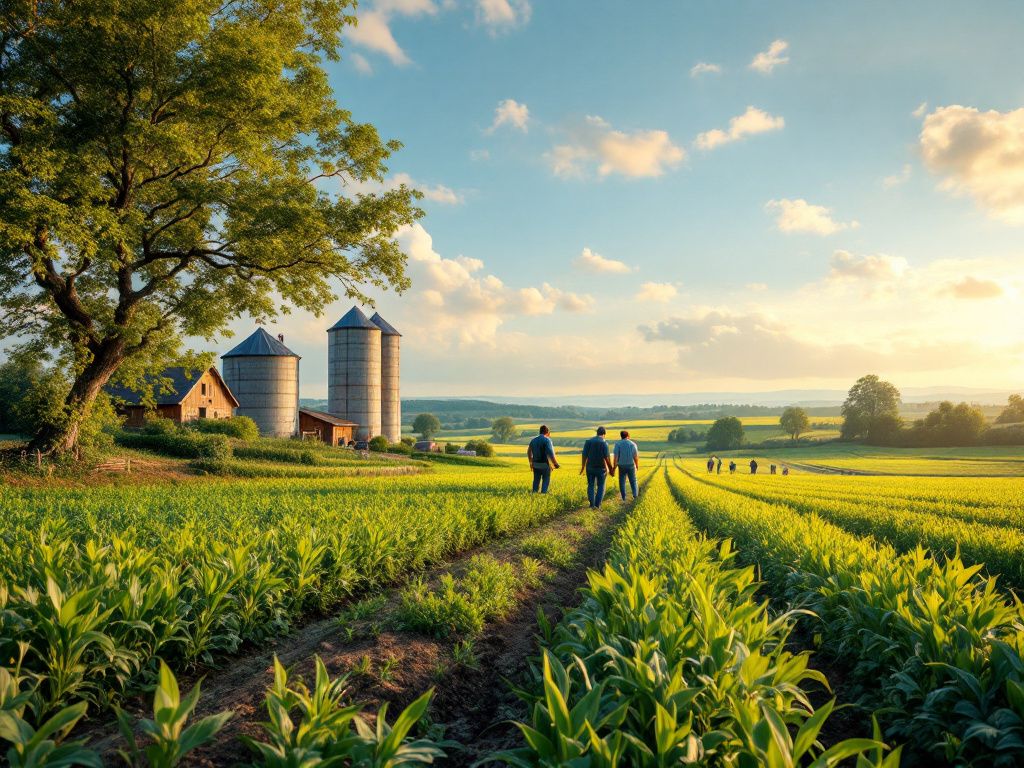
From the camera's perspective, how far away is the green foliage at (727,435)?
9931 cm

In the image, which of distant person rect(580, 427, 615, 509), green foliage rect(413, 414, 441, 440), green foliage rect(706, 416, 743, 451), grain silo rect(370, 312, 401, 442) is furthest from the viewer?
green foliage rect(413, 414, 441, 440)

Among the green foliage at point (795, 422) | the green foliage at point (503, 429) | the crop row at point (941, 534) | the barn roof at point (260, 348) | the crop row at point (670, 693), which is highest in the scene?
the barn roof at point (260, 348)

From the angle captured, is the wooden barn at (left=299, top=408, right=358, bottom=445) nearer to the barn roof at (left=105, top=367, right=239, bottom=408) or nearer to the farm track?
the barn roof at (left=105, top=367, right=239, bottom=408)

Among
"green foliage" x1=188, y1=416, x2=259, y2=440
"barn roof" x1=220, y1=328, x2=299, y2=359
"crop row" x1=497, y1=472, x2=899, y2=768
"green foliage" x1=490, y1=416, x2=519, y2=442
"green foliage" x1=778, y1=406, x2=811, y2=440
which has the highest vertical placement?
"barn roof" x1=220, y1=328, x2=299, y2=359

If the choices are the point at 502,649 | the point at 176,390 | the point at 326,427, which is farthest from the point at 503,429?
the point at 502,649

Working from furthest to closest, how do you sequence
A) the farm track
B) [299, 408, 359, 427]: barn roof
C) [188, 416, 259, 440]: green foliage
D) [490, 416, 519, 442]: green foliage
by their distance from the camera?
[490, 416, 519, 442]: green foliage, [299, 408, 359, 427]: barn roof, [188, 416, 259, 440]: green foliage, the farm track

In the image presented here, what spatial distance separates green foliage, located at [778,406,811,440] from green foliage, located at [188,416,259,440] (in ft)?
311

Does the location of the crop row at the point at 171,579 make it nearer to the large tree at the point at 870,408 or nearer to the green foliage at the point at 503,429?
the large tree at the point at 870,408

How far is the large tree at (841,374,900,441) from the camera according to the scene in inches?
3403

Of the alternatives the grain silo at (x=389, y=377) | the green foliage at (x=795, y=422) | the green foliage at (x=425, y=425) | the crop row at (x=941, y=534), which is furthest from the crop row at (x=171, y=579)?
the green foliage at (x=795, y=422)

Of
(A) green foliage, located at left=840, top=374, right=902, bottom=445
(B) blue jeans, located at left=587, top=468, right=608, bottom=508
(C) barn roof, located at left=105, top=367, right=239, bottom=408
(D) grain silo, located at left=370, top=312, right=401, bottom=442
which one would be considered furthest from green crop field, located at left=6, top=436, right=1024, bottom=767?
(A) green foliage, located at left=840, top=374, right=902, bottom=445

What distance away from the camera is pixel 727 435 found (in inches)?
3935

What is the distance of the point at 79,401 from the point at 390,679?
936 inches

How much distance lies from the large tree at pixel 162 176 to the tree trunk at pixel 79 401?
6cm
